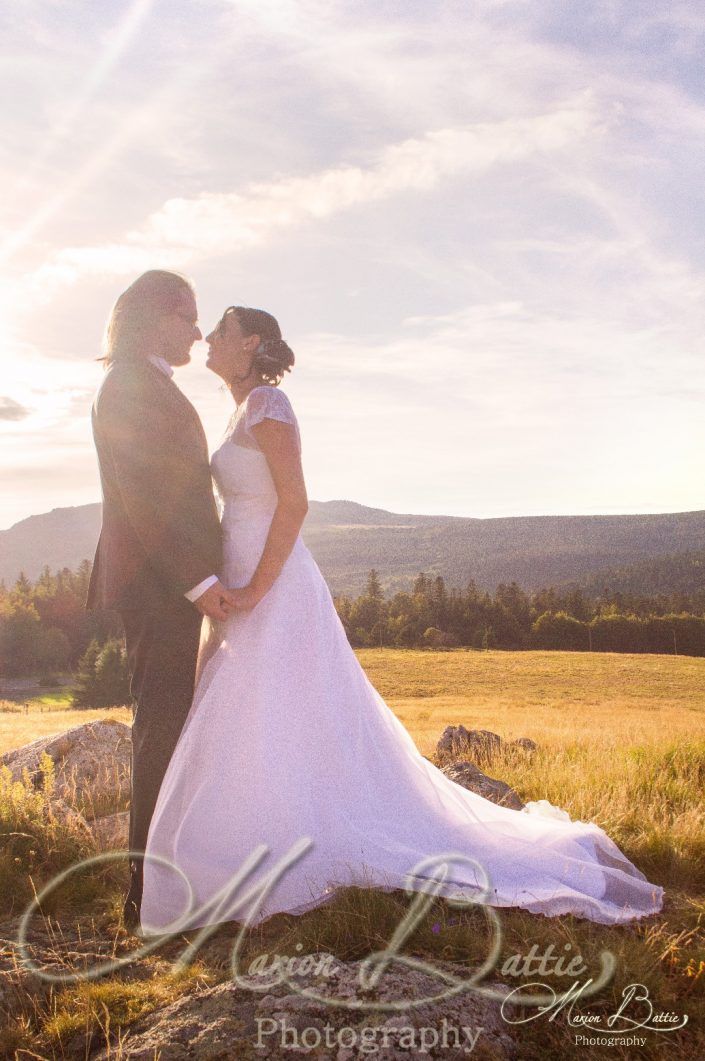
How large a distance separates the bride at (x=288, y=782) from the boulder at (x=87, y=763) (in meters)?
2.26

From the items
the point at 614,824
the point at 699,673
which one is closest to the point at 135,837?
the point at 614,824

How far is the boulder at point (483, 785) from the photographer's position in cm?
547

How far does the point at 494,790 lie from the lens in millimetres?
5590

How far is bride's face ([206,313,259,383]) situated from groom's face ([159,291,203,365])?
0.14m

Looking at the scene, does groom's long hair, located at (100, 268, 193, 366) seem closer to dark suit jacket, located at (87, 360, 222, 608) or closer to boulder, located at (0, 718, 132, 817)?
dark suit jacket, located at (87, 360, 222, 608)

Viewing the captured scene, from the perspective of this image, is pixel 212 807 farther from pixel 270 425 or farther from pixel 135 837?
pixel 270 425

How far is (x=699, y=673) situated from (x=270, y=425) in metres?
65.5

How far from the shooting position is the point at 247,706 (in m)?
4.03

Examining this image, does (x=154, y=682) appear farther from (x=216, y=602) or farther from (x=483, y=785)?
(x=483, y=785)

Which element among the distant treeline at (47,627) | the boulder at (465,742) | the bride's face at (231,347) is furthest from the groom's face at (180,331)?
the distant treeline at (47,627)

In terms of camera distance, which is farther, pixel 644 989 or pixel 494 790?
pixel 494 790

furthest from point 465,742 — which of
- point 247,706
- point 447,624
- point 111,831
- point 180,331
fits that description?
point 447,624

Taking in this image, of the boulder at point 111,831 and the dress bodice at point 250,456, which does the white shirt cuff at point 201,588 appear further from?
the boulder at point 111,831

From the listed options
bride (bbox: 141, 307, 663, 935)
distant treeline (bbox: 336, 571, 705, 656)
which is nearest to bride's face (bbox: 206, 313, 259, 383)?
bride (bbox: 141, 307, 663, 935)
